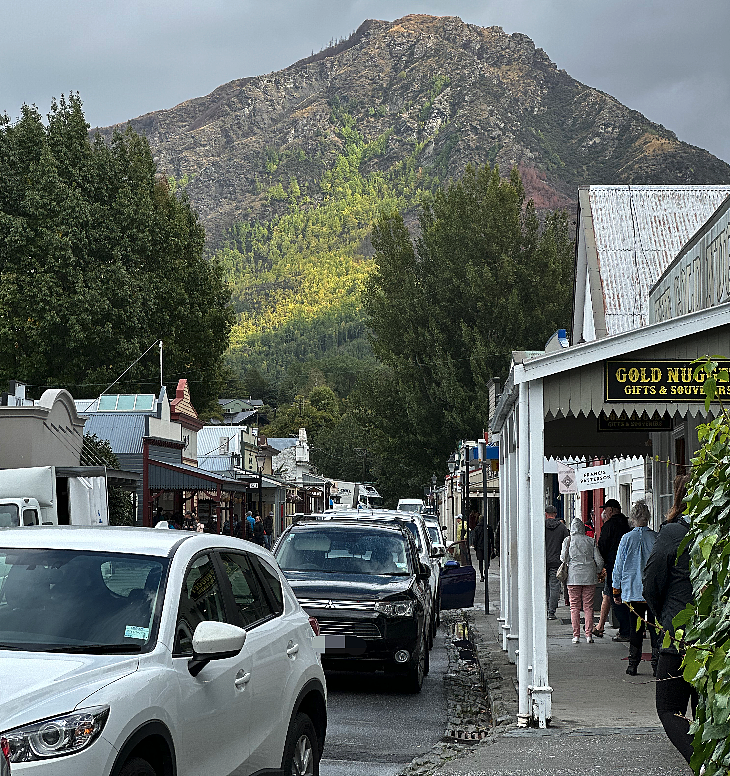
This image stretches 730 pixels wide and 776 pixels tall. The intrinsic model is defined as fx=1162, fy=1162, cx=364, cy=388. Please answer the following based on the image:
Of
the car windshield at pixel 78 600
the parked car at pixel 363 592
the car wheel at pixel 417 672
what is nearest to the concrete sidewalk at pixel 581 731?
the car wheel at pixel 417 672

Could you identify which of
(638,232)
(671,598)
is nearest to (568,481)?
(638,232)

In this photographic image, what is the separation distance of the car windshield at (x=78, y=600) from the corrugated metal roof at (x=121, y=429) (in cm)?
4002

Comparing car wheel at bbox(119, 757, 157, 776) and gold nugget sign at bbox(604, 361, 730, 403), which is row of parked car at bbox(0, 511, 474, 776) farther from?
gold nugget sign at bbox(604, 361, 730, 403)

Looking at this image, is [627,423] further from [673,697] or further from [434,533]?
[434,533]

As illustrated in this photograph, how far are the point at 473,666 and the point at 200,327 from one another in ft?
105

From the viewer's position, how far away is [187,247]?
4691 cm

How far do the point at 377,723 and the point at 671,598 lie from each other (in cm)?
376

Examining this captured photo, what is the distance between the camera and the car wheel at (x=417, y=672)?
11.9m

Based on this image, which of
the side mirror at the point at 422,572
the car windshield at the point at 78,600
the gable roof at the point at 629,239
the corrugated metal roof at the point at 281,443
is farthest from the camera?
the corrugated metal roof at the point at 281,443

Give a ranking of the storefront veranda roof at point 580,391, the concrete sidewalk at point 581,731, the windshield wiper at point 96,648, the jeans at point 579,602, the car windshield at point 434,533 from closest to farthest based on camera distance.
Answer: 1. the windshield wiper at point 96,648
2. the concrete sidewalk at point 581,731
3. the storefront veranda roof at point 580,391
4. the jeans at point 579,602
5. the car windshield at point 434,533

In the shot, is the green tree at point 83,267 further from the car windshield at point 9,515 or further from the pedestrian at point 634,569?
the pedestrian at point 634,569

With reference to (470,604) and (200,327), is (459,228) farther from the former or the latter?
(470,604)

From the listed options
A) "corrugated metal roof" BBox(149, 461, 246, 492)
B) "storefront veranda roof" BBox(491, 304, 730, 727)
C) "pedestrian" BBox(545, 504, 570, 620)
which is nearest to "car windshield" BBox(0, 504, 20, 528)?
"pedestrian" BBox(545, 504, 570, 620)

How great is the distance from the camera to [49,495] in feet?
59.0
